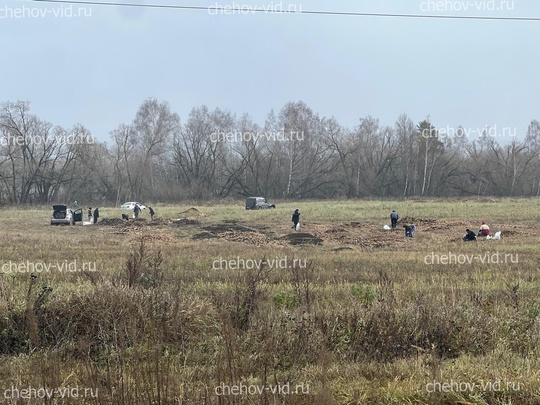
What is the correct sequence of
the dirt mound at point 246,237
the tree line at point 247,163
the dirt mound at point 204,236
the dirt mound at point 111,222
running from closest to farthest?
the dirt mound at point 246,237
the dirt mound at point 204,236
the dirt mound at point 111,222
the tree line at point 247,163

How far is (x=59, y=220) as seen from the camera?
36125 millimetres

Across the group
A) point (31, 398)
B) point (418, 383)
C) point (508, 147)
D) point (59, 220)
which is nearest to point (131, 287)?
point (31, 398)

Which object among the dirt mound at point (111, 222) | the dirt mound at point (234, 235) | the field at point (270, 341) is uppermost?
the field at point (270, 341)

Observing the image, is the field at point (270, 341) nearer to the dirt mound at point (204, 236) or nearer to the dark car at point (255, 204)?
the dirt mound at point (204, 236)

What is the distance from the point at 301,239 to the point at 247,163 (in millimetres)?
61666

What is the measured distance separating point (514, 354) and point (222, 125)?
84.9 metres

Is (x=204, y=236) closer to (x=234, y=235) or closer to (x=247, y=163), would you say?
(x=234, y=235)

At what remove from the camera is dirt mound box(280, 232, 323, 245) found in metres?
23.8

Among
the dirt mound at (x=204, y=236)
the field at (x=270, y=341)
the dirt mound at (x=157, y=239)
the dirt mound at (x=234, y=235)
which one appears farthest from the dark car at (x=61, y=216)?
the field at (x=270, y=341)

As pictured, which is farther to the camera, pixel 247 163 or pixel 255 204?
pixel 247 163

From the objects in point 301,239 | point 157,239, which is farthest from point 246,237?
point 157,239

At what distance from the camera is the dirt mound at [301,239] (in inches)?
937

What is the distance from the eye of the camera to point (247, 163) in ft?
281

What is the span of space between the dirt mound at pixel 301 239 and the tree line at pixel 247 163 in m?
54.7
